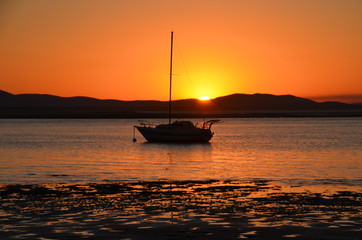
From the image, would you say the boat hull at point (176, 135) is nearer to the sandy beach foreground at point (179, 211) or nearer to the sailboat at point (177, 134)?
the sailboat at point (177, 134)

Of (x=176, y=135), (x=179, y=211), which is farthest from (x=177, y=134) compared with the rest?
(x=179, y=211)

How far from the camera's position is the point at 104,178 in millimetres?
29078

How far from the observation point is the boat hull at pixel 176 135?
6706cm

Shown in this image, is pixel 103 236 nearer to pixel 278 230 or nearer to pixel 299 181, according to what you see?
pixel 278 230

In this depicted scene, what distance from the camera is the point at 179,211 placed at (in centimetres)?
1828

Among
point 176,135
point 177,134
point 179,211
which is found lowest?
point 179,211

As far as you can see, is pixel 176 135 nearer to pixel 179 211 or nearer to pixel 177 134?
pixel 177 134

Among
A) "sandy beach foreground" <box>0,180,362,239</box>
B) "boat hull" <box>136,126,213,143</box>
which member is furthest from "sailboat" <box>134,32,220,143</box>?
"sandy beach foreground" <box>0,180,362,239</box>

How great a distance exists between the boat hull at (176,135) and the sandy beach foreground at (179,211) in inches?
1640

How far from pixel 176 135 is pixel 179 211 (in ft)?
160

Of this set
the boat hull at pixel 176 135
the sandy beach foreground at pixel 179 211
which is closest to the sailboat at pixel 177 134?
the boat hull at pixel 176 135

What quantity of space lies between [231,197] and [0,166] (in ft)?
67.5

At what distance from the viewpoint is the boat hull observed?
67.1 meters

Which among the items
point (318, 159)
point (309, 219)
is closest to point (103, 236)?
point (309, 219)
